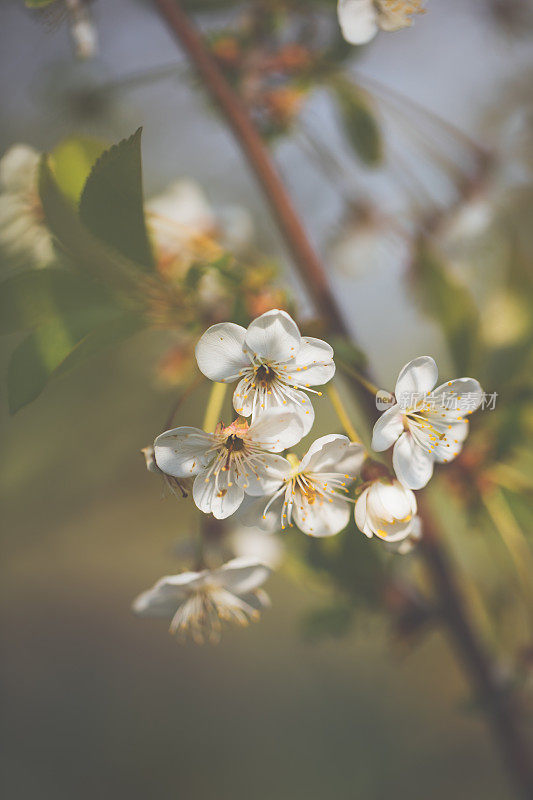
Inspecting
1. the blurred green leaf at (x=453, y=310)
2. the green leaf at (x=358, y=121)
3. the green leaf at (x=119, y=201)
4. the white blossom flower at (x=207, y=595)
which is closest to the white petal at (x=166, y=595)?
the white blossom flower at (x=207, y=595)

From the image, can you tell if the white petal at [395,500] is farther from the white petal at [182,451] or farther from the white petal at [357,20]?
the white petal at [357,20]

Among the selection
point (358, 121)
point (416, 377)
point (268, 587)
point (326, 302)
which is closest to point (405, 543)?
point (416, 377)

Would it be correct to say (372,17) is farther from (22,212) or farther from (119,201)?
(22,212)

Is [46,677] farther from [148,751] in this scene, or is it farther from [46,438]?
[46,438]

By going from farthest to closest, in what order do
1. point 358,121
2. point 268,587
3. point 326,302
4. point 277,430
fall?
point 268,587
point 358,121
point 326,302
point 277,430

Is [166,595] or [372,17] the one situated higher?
[372,17]

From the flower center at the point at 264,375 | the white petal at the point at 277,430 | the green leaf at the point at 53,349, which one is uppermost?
the green leaf at the point at 53,349

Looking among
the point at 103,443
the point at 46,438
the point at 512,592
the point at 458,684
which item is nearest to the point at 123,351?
the point at 103,443
